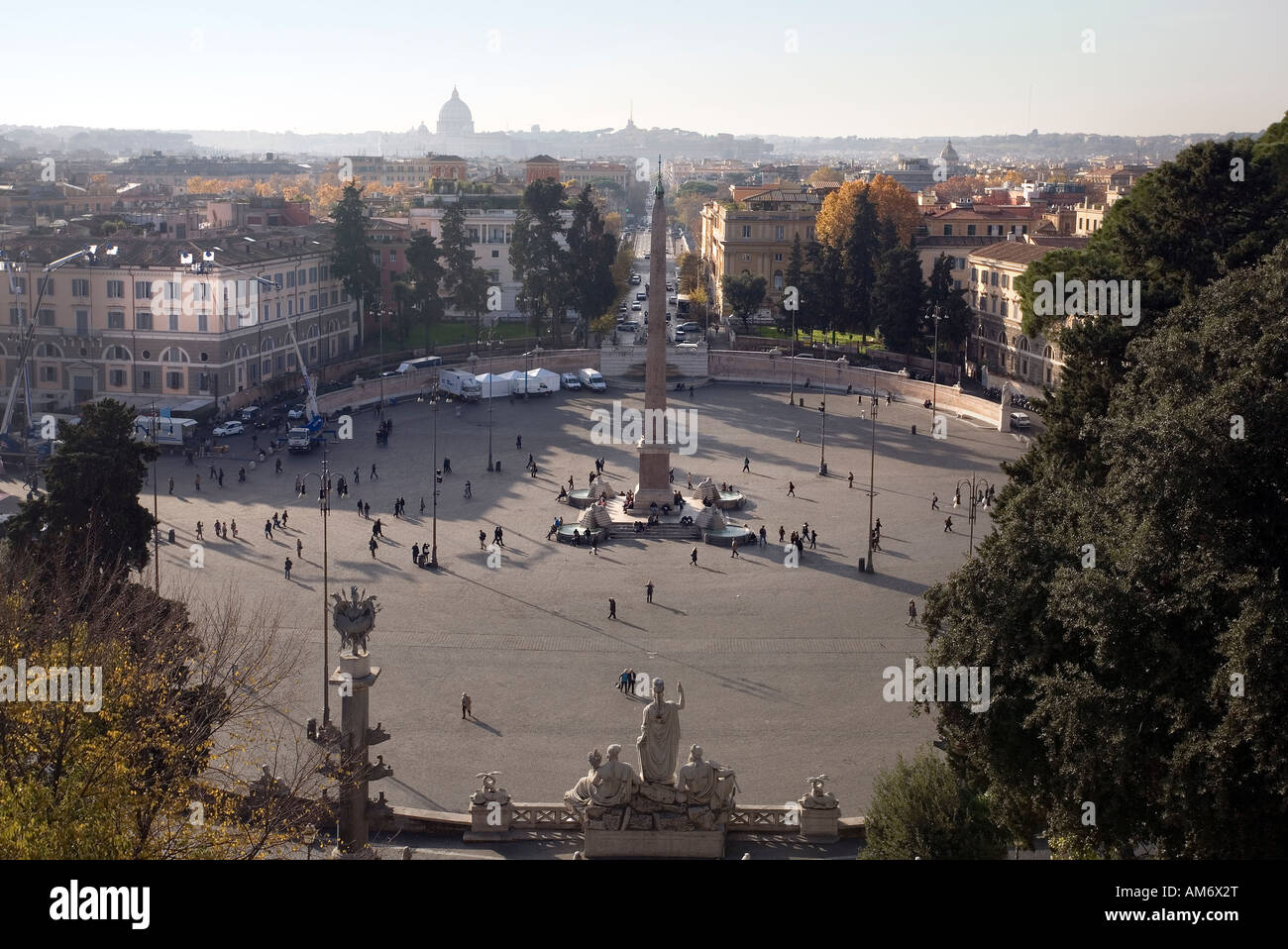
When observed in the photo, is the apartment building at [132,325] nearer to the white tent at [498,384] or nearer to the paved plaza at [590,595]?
the paved plaza at [590,595]

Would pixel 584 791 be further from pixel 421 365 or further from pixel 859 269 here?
pixel 859 269

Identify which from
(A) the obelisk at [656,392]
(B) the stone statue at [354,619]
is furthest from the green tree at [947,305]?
(B) the stone statue at [354,619]

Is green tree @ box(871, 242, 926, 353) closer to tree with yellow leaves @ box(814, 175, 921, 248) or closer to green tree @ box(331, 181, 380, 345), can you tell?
tree with yellow leaves @ box(814, 175, 921, 248)

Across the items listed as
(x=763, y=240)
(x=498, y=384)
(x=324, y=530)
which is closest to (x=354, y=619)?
(x=324, y=530)

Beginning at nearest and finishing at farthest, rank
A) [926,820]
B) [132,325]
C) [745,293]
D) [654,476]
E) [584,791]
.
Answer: [926,820] < [584,791] < [654,476] < [132,325] < [745,293]

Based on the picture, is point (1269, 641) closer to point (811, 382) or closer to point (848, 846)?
point (848, 846)

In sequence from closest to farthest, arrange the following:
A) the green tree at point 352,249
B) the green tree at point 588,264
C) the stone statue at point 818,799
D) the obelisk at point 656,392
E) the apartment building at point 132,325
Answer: the stone statue at point 818,799 → the obelisk at point 656,392 → the apartment building at point 132,325 → the green tree at point 352,249 → the green tree at point 588,264

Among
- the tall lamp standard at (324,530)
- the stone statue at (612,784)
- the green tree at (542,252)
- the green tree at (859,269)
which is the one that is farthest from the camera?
the green tree at (542,252)

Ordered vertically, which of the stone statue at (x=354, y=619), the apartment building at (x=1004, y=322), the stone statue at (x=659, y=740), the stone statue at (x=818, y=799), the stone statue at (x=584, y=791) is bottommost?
the stone statue at (x=818, y=799)
